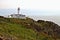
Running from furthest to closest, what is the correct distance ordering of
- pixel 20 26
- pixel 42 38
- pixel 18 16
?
pixel 18 16 → pixel 20 26 → pixel 42 38

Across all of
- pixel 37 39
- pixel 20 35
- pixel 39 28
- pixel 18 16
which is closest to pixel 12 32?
pixel 20 35

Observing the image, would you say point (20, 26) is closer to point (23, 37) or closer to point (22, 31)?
point (22, 31)

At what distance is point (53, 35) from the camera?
44.2 meters

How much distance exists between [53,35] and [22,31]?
6603 mm

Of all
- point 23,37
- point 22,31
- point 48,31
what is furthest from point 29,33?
point 48,31

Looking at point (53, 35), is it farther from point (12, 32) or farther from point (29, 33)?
point (12, 32)

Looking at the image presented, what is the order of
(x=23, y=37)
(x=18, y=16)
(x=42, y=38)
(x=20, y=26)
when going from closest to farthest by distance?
(x=23, y=37)
(x=42, y=38)
(x=20, y=26)
(x=18, y=16)

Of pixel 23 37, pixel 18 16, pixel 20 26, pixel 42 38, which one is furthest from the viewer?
pixel 18 16

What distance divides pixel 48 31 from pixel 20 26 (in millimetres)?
5406

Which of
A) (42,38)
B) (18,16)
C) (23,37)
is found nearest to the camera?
(23,37)

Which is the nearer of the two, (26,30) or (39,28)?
(26,30)

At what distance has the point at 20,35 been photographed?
36938mm

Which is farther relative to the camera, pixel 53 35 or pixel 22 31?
pixel 53 35

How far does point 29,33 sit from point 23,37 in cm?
370
